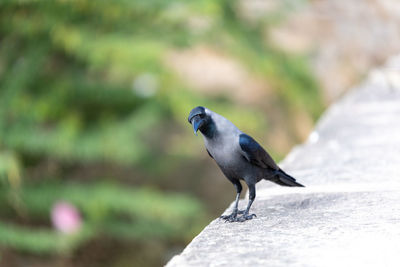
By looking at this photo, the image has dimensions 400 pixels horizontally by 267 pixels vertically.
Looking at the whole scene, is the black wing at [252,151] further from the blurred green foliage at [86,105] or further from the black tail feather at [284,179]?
the blurred green foliage at [86,105]

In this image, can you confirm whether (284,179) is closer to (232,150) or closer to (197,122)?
(232,150)

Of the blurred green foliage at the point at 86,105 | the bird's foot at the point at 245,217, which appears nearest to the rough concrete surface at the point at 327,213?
the bird's foot at the point at 245,217

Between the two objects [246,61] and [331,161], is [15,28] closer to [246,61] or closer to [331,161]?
[246,61]

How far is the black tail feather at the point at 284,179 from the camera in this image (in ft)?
5.19

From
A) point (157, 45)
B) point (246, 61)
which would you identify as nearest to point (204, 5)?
point (157, 45)

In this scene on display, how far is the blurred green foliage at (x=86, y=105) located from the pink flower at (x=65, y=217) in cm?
5

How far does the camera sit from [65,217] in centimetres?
405

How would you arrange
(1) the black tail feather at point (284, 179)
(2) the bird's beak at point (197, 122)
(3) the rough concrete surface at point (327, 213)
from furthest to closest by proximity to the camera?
(1) the black tail feather at point (284, 179) → (2) the bird's beak at point (197, 122) → (3) the rough concrete surface at point (327, 213)

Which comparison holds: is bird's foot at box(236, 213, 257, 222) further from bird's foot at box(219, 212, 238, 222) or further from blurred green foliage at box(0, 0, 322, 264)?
blurred green foliage at box(0, 0, 322, 264)

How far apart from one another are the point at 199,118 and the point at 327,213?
0.35 m

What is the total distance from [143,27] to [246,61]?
114 centimetres

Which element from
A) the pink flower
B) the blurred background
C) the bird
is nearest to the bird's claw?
the bird

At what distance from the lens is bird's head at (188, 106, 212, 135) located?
1.40 metres

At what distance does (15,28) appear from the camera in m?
4.20
